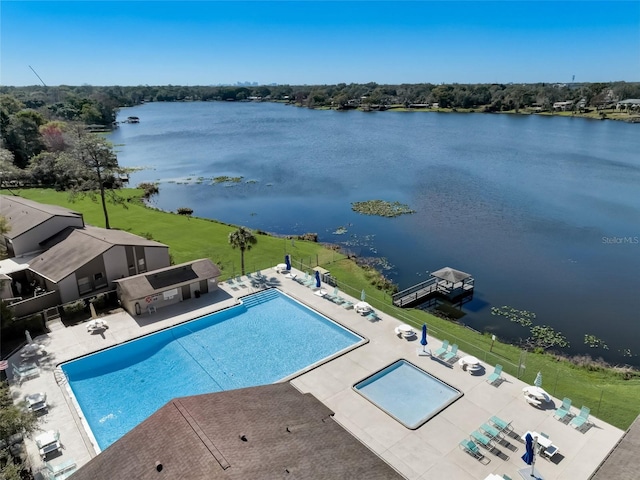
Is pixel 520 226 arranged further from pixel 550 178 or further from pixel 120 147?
pixel 120 147

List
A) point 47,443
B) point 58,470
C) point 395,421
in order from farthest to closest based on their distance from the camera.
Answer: point 395,421, point 47,443, point 58,470

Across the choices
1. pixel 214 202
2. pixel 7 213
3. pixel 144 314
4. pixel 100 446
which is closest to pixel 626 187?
pixel 214 202

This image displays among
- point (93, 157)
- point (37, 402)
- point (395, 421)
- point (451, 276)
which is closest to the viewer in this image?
point (395, 421)

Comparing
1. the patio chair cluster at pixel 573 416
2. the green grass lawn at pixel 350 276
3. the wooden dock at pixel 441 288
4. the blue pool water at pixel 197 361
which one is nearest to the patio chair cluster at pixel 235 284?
the green grass lawn at pixel 350 276

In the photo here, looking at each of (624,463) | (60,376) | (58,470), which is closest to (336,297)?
(60,376)

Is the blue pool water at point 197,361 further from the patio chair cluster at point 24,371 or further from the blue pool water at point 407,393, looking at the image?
the blue pool water at point 407,393

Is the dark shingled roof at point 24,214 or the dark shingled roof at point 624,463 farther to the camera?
the dark shingled roof at point 24,214

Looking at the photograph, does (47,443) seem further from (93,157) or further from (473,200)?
(473,200)
